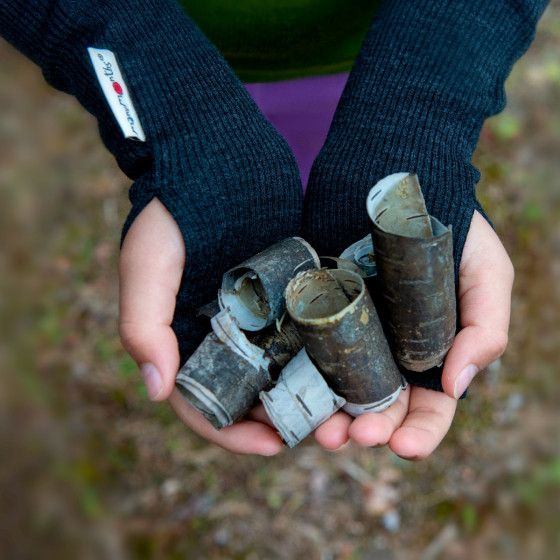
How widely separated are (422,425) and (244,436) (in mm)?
516

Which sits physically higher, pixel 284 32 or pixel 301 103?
pixel 284 32

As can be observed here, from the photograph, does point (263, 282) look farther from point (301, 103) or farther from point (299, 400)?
point (301, 103)

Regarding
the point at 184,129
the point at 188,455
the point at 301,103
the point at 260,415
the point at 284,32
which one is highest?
the point at 284,32

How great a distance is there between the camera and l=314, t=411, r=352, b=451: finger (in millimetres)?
1830

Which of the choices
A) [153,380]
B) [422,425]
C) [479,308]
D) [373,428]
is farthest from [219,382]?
[479,308]

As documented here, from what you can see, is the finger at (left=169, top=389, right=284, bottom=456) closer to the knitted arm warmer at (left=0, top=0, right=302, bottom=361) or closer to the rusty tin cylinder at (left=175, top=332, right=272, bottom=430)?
the rusty tin cylinder at (left=175, top=332, right=272, bottom=430)

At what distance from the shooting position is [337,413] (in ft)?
6.22

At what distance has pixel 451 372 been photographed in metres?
1.81

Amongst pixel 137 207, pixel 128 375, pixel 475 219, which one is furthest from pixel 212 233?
pixel 128 375

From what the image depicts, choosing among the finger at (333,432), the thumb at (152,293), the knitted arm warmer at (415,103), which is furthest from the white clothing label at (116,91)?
the finger at (333,432)

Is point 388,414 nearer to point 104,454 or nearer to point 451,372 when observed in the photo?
point 451,372

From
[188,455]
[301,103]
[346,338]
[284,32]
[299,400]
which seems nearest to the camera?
[346,338]

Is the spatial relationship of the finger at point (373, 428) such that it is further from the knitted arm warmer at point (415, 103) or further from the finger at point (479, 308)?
the knitted arm warmer at point (415, 103)

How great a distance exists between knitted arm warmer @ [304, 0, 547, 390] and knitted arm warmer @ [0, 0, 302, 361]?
150 mm
